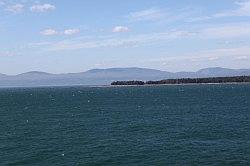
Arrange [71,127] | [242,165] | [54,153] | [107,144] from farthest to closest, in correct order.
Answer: [71,127] < [107,144] < [54,153] < [242,165]

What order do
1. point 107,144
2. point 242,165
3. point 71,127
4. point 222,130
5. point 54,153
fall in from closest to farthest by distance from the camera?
point 242,165 → point 54,153 → point 107,144 → point 222,130 → point 71,127

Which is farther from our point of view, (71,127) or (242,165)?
(71,127)

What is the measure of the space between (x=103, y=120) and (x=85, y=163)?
53615 millimetres

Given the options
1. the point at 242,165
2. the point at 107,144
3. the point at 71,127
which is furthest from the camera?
the point at 71,127

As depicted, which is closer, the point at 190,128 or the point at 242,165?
the point at 242,165

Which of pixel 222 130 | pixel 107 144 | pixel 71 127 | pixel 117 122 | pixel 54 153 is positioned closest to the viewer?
pixel 54 153

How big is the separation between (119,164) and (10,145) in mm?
24599

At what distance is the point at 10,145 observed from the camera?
252 ft

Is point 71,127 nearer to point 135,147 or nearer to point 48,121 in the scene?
point 48,121

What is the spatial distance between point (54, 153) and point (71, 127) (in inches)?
1274

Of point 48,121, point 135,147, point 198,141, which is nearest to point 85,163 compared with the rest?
point 135,147

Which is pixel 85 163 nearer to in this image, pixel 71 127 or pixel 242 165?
pixel 242 165

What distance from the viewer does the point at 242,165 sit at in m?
58.8

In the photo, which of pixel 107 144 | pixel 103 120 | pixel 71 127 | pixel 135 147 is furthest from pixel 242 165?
pixel 103 120
